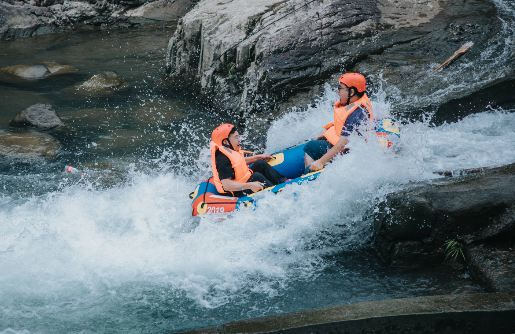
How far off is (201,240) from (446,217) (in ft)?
9.26

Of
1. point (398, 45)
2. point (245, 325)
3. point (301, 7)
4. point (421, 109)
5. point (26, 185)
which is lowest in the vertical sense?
point (26, 185)

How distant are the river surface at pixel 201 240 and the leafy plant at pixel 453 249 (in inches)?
9.3

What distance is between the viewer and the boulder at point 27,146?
7.64 meters

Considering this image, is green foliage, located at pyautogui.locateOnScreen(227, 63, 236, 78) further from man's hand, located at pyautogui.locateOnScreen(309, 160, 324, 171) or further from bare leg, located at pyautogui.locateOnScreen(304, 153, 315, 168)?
man's hand, located at pyautogui.locateOnScreen(309, 160, 324, 171)

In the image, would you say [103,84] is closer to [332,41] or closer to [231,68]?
[231,68]

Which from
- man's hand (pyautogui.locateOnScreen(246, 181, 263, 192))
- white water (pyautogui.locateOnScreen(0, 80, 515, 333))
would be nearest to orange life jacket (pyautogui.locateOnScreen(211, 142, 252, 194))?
man's hand (pyautogui.locateOnScreen(246, 181, 263, 192))

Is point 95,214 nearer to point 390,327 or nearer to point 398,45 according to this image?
point 390,327

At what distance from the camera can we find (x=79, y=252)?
201 inches

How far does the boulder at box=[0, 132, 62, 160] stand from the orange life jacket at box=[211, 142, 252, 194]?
428cm

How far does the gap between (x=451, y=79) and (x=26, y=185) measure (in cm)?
746

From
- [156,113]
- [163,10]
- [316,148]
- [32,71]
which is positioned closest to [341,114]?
[316,148]

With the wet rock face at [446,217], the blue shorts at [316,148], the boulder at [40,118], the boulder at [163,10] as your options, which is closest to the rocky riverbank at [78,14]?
the boulder at [163,10]

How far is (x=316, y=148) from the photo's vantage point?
18.8 feet

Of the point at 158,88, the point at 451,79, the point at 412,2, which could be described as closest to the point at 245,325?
the point at 451,79
